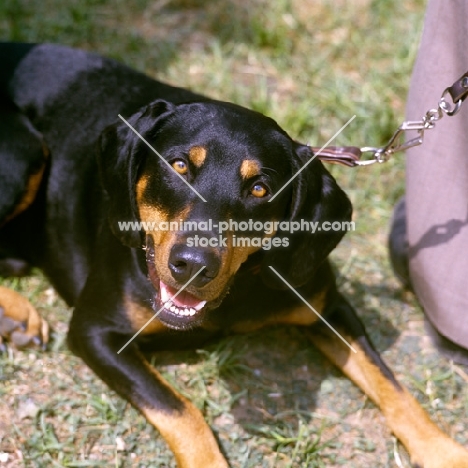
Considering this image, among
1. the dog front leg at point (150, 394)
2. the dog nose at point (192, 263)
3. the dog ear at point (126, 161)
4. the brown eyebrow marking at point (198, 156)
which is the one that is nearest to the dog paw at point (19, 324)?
the dog front leg at point (150, 394)

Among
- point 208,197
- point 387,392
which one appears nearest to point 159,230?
point 208,197

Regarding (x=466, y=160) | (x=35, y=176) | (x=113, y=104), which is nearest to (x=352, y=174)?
(x=466, y=160)

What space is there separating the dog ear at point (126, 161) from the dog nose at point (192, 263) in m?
0.43

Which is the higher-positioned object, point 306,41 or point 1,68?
point 1,68

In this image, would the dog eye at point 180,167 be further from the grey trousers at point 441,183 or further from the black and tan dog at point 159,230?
the grey trousers at point 441,183

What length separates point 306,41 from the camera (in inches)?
237

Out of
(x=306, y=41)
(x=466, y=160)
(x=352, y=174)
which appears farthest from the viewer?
(x=306, y=41)

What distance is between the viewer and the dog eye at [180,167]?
3057 millimetres

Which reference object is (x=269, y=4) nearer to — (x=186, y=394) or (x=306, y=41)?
(x=306, y=41)

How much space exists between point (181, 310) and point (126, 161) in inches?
28.0

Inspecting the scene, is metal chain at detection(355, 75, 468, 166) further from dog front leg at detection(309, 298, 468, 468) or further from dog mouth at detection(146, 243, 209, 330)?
dog mouth at detection(146, 243, 209, 330)

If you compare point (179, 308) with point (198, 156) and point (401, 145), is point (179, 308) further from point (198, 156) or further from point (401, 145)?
point (401, 145)

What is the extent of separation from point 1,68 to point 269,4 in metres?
2.92

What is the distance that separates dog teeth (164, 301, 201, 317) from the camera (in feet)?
10.0
